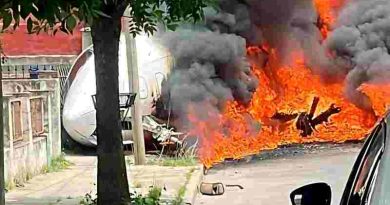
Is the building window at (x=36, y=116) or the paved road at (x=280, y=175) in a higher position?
the building window at (x=36, y=116)

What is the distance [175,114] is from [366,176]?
1348cm

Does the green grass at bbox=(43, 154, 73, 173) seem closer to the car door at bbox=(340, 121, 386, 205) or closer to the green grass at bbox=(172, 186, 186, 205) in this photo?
the green grass at bbox=(172, 186, 186, 205)

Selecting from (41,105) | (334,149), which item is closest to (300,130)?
(334,149)

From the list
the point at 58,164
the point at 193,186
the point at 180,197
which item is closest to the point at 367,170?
the point at 180,197

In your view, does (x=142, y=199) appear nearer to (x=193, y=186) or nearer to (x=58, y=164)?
(x=193, y=186)

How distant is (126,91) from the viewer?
16609 mm

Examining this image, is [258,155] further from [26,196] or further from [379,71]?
[26,196]

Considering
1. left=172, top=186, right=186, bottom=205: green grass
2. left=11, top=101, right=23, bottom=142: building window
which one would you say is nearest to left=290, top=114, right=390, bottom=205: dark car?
left=172, top=186, right=186, bottom=205: green grass

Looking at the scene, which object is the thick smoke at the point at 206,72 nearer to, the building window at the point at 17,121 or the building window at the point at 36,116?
the building window at the point at 36,116

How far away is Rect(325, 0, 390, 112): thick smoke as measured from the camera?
17188 millimetres

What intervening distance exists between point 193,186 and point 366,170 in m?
8.39

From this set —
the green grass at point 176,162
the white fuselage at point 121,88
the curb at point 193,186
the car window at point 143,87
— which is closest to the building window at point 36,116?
the green grass at point 176,162

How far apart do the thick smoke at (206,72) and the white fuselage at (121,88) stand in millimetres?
505

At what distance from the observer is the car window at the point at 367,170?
3027 millimetres
